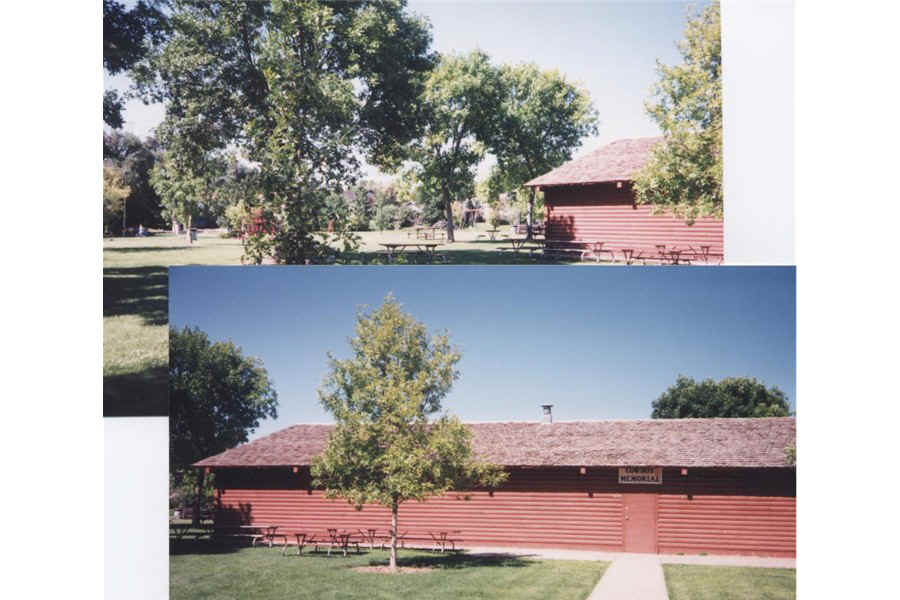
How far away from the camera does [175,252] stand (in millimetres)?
11023

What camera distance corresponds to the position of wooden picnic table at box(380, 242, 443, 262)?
10797 mm

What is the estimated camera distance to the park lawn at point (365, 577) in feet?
27.9

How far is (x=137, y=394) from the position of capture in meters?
10.0

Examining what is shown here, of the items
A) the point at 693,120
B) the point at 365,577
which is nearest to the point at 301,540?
the point at 365,577

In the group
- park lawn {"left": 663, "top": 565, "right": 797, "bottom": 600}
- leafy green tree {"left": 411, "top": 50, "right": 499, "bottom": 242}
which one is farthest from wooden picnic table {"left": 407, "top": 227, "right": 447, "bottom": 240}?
park lawn {"left": 663, "top": 565, "right": 797, "bottom": 600}

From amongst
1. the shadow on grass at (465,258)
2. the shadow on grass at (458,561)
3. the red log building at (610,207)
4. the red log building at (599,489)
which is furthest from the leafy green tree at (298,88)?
the shadow on grass at (458,561)

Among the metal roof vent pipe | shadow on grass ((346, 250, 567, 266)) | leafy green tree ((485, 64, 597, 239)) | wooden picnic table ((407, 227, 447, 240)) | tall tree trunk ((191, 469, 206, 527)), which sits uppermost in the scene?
leafy green tree ((485, 64, 597, 239))

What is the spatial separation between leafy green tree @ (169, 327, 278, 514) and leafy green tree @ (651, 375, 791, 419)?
5.31 metres

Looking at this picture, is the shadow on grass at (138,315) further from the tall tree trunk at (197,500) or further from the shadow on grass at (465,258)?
the shadow on grass at (465,258)

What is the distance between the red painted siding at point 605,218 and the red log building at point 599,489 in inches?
117

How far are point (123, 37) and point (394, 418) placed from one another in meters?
6.97

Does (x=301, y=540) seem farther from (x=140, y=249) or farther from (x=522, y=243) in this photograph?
(x=522, y=243)

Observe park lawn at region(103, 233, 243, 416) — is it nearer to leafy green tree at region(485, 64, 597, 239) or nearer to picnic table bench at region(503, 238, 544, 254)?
picnic table bench at region(503, 238, 544, 254)
